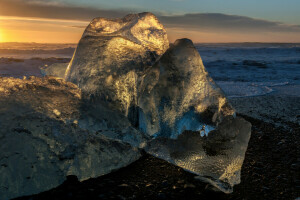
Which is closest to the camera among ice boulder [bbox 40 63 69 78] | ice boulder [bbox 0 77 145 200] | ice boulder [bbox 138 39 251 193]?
ice boulder [bbox 0 77 145 200]

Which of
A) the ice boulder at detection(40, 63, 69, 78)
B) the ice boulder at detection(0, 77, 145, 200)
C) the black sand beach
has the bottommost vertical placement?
the black sand beach

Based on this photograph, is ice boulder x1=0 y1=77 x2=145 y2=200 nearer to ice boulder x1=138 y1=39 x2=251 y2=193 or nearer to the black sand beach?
the black sand beach

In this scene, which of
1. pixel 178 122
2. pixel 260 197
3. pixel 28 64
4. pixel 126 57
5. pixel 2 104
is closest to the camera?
pixel 260 197

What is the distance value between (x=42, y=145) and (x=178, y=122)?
78 centimetres

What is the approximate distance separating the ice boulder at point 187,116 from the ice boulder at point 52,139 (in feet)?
0.57

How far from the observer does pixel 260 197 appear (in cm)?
133

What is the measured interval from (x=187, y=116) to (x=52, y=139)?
789 millimetres

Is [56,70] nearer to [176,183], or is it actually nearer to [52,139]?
[52,139]

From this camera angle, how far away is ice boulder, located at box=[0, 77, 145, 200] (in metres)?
1.33

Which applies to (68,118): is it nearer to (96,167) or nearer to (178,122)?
(96,167)

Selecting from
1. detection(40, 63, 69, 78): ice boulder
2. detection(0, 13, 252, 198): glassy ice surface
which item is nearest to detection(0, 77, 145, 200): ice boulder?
detection(0, 13, 252, 198): glassy ice surface

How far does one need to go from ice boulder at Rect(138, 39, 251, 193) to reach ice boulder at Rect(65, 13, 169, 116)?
19 cm

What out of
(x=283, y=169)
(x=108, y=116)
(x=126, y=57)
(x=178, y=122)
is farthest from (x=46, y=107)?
(x=283, y=169)

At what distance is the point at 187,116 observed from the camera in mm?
1582
